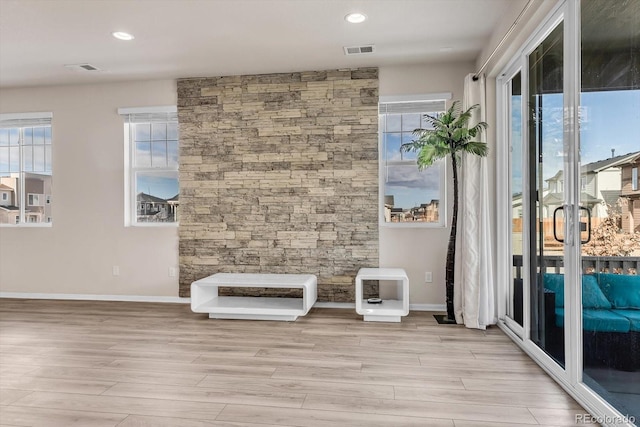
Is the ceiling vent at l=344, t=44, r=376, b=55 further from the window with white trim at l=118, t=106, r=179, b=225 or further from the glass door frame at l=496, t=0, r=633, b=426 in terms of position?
the window with white trim at l=118, t=106, r=179, b=225

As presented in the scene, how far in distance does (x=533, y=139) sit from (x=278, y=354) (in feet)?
8.28

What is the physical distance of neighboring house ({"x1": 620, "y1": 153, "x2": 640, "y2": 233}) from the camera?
170cm

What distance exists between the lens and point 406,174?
14.0 feet

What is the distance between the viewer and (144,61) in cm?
400

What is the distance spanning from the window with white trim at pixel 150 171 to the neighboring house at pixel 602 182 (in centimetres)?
416

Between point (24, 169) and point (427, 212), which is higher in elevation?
point (24, 169)

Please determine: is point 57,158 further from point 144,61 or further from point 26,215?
point 144,61

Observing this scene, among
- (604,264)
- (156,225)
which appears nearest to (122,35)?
(156,225)

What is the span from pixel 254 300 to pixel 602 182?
10.9 ft

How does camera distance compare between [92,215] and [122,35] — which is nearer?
→ [122,35]

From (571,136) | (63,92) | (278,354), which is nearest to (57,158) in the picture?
(63,92)
